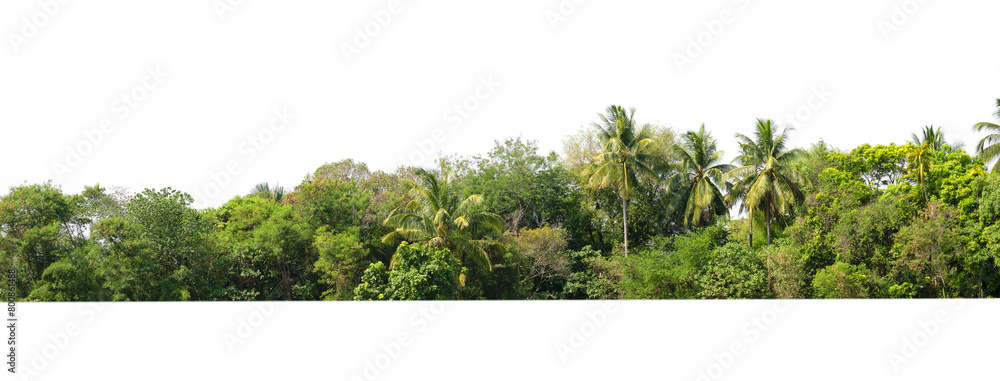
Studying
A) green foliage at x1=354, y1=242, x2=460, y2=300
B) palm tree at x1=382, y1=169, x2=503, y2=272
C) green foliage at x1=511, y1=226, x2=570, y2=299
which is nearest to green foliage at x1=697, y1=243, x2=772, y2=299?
green foliage at x1=511, y1=226, x2=570, y2=299

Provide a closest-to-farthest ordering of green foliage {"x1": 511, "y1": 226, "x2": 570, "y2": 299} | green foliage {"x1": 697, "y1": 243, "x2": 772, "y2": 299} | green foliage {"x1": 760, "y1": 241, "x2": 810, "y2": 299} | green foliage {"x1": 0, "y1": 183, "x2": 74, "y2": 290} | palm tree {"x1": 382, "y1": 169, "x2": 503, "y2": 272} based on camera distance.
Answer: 1. green foliage {"x1": 0, "y1": 183, "x2": 74, "y2": 290}
2. green foliage {"x1": 760, "y1": 241, "x2": 810, "y2": 299}
3. green foliage {"x1": 697, "y1": 243, "x2": 772, "y2": 299}
4. palm tree {"x1": 382, "y1": 169, "x2": 503, "y2": 272}
5. green foliage {"x1": 511, "y1": 226, "x2": 570, "y2": 299}

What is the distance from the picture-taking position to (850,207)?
21.2 metres

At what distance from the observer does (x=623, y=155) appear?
2498 cm

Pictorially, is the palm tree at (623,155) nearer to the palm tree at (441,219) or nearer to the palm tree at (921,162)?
the palm tree at (441,219)

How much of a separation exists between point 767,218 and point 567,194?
8.09m

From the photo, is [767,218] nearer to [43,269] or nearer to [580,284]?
[580,284]

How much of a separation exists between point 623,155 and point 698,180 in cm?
344

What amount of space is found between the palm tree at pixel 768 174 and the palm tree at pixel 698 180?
43.7 inches

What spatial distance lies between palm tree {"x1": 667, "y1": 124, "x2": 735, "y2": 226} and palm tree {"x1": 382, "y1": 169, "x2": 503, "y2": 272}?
809 centimetres

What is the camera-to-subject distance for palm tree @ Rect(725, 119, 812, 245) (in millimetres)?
23516

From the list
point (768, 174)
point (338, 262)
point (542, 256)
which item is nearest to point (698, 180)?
point (768, 174)

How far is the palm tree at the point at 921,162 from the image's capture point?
20.7 metres

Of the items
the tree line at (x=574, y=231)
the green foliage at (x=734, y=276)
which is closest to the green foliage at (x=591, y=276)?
the tree line at (x=574, y=231)

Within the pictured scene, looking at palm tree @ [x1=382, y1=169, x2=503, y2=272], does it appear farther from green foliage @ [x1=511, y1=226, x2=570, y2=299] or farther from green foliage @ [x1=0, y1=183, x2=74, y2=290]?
green foliage @ [x1=0, y1=183, x2=74, y2=290]
